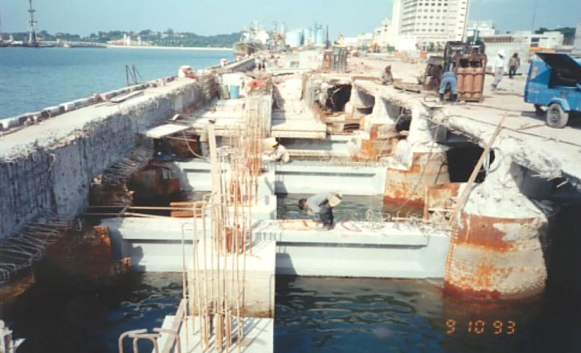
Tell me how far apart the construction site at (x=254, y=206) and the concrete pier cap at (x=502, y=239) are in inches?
1.4

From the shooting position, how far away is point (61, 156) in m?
12.0

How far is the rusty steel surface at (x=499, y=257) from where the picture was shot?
11.8 m

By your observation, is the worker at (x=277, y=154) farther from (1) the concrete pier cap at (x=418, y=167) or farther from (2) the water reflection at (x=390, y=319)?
(2) the water reflection at (x=390, y=319)

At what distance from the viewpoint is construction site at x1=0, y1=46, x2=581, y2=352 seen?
30.9 feet

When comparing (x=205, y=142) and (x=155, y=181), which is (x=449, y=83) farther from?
(x=155, y=181)

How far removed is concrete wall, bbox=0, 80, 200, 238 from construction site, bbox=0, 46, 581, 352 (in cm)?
5

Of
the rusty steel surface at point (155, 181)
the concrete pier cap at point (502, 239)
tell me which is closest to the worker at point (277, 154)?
the rusty steel surface at point (155, 181)

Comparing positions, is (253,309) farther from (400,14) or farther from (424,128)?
(400,14)

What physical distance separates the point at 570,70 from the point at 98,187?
14.8 meters

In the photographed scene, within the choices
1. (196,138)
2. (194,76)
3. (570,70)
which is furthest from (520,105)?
(194,76)

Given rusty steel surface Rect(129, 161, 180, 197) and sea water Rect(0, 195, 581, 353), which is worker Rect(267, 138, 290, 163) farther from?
sea water Rect(0, 195, 581, 353)

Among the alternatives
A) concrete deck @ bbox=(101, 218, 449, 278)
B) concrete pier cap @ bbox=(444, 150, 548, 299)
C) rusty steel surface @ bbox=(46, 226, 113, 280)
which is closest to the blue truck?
concrete pier cap @ bbox=(444, 150, 548, 299)

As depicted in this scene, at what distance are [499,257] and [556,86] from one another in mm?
6058

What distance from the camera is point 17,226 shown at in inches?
395
